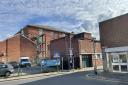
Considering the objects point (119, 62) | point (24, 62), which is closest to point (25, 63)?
point (24, 62)

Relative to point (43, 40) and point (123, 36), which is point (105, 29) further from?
point (43, 40)

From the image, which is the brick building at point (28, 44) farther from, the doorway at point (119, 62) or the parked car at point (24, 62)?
the doorway at point (119, 62)

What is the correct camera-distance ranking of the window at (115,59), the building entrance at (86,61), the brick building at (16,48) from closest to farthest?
the window at (115,59), the building entrance at (86,61), the brick building at (16,48)

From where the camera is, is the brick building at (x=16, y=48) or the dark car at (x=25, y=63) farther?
the brick building at (x=16, y=48)

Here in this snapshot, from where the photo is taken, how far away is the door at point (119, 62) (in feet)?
95.6

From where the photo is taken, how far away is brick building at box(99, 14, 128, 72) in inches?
1154

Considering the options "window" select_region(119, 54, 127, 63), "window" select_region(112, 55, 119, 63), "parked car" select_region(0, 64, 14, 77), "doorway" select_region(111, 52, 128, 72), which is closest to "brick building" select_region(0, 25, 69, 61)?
"parked car" select_region(0, 64, 14, 77)

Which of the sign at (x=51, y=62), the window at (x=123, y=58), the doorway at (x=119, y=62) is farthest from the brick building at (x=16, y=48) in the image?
the window at (x=123, y=58)

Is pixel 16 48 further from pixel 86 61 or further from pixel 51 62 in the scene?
pixel 51 62

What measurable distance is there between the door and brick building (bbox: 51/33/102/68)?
1448cm

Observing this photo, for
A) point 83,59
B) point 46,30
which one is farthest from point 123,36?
point 46,30

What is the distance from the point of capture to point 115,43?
3081cm

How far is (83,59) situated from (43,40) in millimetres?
22193

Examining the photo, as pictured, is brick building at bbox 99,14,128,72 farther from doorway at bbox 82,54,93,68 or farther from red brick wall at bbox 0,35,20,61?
red brick wall at bbox 0,35,20,61
